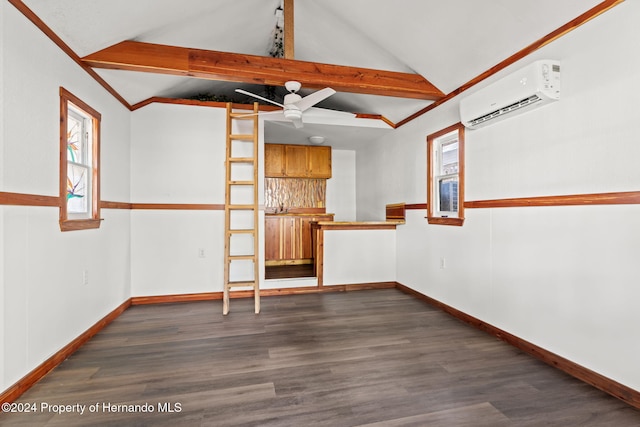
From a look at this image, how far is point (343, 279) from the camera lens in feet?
14.5

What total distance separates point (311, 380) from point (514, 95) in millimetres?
2597

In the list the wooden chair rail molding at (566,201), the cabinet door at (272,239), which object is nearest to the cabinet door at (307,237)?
the cabinet door at (272,239)

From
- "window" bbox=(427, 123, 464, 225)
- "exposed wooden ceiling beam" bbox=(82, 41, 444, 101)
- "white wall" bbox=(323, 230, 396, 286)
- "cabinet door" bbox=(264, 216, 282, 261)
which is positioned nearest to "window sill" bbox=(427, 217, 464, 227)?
"window" bbox=(427, 123, 464, 225)

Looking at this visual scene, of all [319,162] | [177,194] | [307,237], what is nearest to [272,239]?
[307,237]

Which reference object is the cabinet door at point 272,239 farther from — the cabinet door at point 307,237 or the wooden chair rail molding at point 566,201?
the wooden chair rail molding at point 566,201

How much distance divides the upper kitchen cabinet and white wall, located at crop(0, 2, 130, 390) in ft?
10.5

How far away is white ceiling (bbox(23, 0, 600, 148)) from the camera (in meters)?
2.20

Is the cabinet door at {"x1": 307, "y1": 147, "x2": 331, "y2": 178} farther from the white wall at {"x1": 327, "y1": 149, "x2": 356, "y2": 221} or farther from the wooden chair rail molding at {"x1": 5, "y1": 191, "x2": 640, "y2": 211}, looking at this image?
the wooden chair rail molding at {"x1": 5, "y1": 191, "x2": 640, "y2": 211}

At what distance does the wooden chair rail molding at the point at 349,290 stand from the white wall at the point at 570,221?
0.18 feet

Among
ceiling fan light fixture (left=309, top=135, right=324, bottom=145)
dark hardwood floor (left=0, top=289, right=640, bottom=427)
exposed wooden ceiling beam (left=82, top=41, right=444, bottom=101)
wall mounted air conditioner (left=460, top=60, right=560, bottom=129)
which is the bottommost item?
dark hardwood floor (left=0, top=289, right=640, bottom=427)

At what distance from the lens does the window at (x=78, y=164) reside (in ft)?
7.68

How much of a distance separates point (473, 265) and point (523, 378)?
1.18 metres

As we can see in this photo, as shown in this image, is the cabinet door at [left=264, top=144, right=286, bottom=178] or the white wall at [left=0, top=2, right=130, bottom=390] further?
the cabinet door at [left=264, top=144, right=286, bottom=178]

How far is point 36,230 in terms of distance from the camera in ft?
6.65
